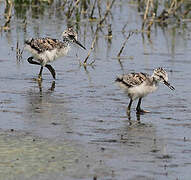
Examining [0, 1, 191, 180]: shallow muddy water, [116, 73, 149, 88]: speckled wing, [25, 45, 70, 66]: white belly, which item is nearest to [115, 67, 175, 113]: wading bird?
[116, 73, 149, 88]: speckled wing

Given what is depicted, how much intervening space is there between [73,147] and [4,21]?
11323mm

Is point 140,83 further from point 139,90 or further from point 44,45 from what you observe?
point 44,45

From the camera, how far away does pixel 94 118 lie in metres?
10.6

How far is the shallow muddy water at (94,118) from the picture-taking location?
26.7 ft

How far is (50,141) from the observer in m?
9.18

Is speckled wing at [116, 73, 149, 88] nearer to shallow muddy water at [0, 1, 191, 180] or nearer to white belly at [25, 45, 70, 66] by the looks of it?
shallow muddy water at [0, 1, 191, 180]

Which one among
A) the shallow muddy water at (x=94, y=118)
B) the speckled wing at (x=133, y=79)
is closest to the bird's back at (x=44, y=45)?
the shallow muddy water at (x=94, y=118)

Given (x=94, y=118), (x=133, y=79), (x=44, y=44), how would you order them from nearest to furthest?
(x=94, y=118) → (x=133, y=79) → (x=44, y=44)

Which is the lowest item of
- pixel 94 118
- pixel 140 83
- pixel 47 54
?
pixel 94 118

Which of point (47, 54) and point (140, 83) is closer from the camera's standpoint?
point (140, 83)

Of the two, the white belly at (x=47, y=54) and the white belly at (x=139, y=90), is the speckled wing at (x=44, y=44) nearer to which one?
the white belly at (x=47, y=54)

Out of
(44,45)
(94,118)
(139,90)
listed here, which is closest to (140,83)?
(139,90)

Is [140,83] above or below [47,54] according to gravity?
above

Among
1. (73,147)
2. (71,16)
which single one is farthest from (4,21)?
(73,147)
